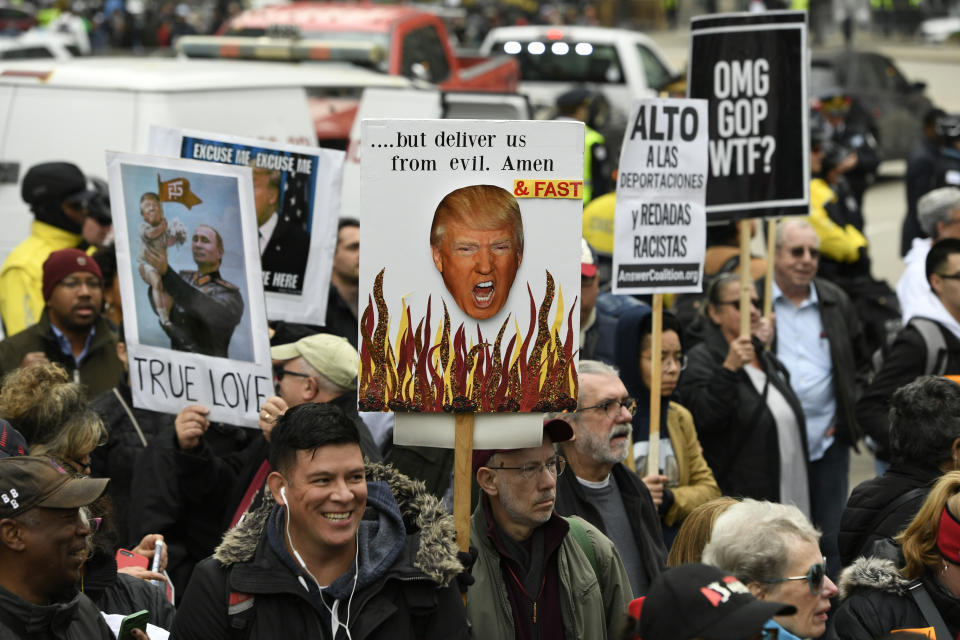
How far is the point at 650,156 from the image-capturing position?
20.9 ft

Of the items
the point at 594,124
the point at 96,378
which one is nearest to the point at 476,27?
the point at 594,124

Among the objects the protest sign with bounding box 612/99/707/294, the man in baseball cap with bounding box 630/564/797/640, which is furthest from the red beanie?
the man in baseball cap with bounding box 630/564/797/640

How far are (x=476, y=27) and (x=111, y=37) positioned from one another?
9.16m

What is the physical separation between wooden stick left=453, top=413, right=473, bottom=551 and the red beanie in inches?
116

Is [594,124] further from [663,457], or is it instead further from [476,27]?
[476,27]

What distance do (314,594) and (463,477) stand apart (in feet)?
2.06

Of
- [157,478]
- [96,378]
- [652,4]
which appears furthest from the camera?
[652,4]

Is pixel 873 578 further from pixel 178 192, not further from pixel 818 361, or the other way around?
pixel 818 361

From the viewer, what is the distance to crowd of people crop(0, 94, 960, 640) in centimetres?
397

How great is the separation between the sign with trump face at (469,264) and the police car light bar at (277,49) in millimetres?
8497

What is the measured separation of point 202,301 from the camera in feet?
19.0

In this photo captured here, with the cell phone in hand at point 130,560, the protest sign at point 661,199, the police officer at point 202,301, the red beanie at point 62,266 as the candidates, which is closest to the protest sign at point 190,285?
the police officer at point 202,301

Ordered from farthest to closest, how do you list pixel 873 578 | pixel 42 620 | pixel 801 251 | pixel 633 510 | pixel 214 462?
pixel 801 251, pixel 214 462, pixel 633 510, pixel 873 578, pixel 42 620

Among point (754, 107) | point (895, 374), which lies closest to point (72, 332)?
point (754, 107)
